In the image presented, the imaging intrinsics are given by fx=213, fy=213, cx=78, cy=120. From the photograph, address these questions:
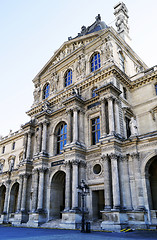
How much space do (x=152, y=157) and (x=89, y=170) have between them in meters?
7.54

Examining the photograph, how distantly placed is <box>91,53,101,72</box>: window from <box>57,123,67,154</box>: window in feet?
30.6

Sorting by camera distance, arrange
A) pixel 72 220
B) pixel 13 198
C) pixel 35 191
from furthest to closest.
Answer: pixel 13 198 → pixel 35 191 → pixel 72 220

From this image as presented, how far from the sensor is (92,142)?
26.4 m

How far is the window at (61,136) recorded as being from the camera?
30131 millimetres

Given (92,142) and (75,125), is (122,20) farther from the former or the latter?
(92,142)

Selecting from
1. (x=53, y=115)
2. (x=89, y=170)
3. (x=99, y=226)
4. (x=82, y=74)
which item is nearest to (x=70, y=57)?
(x=82, y=74)

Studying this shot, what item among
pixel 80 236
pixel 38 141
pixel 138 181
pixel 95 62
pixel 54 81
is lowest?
pixel 80 236

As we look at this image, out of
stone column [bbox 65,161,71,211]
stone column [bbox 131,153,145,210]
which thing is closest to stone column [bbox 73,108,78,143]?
stone column [bbox 65,161,71,211]

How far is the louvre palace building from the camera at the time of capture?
20953mm

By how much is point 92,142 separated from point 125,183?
22.4 ft

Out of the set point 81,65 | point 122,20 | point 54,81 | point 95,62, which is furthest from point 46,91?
point 122,20

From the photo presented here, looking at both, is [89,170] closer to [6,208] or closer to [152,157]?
[152,157]

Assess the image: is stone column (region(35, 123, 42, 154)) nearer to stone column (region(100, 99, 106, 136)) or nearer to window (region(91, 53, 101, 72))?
stone column (region(100, 99, 106, 136))

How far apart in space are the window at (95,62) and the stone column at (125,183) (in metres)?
14.3
